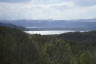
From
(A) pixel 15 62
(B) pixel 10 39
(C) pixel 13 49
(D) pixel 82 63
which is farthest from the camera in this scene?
(D) pixel 82 63

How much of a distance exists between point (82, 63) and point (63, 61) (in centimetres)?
103

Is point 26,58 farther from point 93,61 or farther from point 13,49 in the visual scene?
point 93,61

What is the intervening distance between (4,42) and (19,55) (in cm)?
94

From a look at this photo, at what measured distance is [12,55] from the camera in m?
10.7

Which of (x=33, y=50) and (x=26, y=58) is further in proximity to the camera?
(x=33, y=50)

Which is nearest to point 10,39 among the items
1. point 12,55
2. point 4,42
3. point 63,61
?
point 4,42

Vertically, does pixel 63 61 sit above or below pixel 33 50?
below

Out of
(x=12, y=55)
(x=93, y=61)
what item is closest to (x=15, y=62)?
(x=12, y=55)

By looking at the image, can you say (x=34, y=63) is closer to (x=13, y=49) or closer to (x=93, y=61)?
(x=13, y=49)

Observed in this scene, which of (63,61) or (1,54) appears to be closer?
(1,54)

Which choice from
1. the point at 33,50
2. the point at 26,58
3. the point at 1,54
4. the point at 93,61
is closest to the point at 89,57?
the point at 93,61

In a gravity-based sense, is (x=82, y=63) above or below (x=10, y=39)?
below

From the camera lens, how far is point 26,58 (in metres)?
11.2

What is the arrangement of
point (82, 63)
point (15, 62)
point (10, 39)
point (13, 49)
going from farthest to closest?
point (82, 63)
point (10, 39)
point (13, 49)
point (15, 62)
